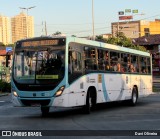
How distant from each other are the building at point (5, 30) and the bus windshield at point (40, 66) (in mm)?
110470

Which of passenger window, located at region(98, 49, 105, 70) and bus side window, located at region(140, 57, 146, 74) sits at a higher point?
passenger window, located at region(98, 49, 105, 70)

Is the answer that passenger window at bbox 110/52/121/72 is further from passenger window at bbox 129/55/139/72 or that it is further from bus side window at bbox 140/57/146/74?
bus side window at bbox 140/57/146/74

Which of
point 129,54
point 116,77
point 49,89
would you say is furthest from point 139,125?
point 129,54

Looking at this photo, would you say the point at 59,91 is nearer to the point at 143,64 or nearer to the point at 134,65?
the point at 134,65

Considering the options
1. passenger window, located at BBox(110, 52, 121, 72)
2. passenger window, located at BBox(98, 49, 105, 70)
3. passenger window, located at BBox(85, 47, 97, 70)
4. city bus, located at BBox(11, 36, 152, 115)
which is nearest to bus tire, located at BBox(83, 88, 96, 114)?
city bus, located at BBox(11, 36, 152, 115)

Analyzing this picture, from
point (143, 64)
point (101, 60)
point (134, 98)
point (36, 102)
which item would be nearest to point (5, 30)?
point (143, 64)

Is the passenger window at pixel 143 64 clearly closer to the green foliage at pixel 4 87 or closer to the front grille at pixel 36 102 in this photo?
the front grille at pixel 36 102

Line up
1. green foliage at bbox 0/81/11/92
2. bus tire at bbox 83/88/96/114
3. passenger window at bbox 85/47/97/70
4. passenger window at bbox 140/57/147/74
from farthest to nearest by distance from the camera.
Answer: green foliage at bbox 0/81/11/92 → passenger window at bbox 140/57/147/74 → passenger window at bbox 85/47/97/70 → bus tire at bbox 83/88/96/114

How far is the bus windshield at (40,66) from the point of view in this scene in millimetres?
15383

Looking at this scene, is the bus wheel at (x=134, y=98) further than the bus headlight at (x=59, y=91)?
Yes

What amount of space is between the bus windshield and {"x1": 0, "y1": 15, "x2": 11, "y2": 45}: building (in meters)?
110

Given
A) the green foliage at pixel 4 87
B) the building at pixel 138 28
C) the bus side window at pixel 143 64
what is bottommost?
the green foliage at pixel 4 87

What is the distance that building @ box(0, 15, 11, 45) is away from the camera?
12528cm

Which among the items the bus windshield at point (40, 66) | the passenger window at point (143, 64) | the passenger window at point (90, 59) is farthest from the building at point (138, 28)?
the bus windshield at point (40, 66)
